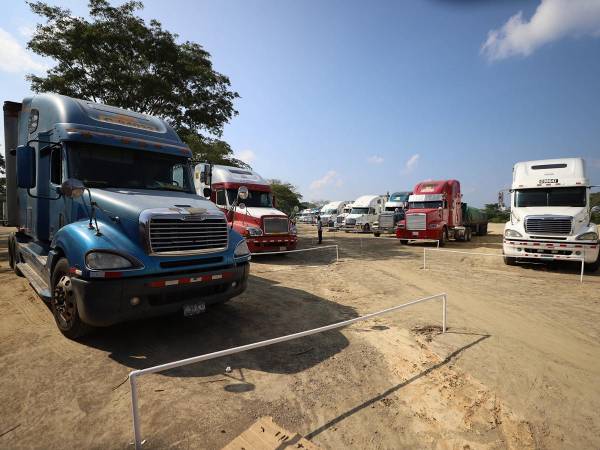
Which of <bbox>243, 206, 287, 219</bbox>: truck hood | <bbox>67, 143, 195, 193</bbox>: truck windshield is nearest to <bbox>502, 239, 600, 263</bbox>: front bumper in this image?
<bbox>243, 206, 287, 219</bbox>: truck hood

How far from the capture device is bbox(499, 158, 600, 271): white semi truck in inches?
392

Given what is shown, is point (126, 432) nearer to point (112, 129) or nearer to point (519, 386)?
point (519, 386)

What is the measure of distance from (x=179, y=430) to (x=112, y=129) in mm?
4643

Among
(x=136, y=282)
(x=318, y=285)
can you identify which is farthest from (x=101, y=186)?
(x=318, y=285)

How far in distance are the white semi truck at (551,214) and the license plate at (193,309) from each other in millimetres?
10873

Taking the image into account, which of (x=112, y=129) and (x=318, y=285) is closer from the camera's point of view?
(x=112, y=129)

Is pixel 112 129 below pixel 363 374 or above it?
above

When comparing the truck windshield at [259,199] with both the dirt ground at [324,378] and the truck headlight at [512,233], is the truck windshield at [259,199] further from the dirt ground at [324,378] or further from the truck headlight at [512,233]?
the truck headlight at [512,233]

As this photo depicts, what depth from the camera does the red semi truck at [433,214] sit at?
58.4 feet

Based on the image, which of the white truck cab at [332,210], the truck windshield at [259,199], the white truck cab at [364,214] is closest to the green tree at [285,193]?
the white truck cab at [332,210]

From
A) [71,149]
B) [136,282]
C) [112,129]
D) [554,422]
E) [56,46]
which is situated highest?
[56,46]

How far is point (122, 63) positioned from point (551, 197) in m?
19.7

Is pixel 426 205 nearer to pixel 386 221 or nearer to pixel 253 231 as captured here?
pixel 386 221

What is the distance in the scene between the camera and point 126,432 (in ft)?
8.63
